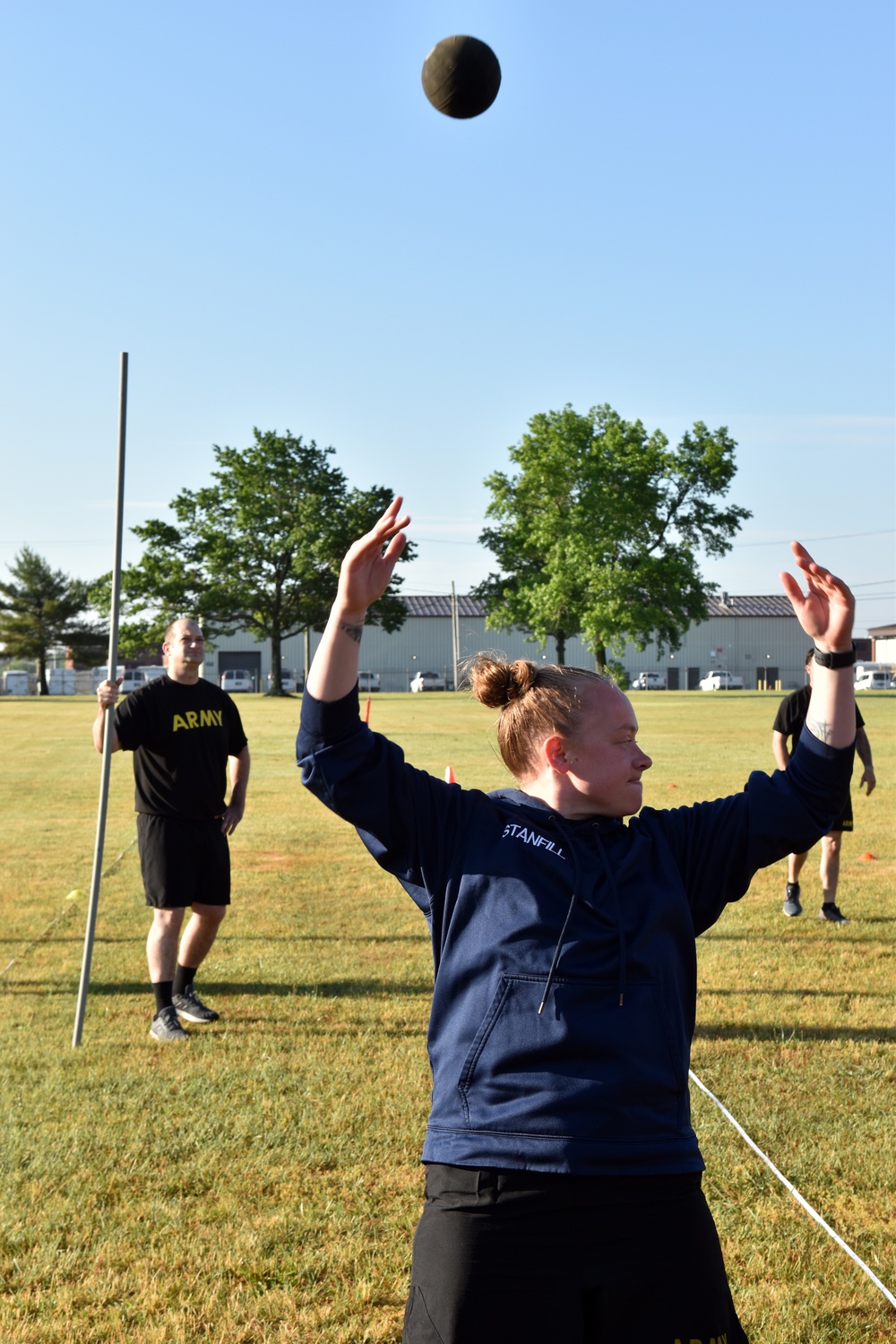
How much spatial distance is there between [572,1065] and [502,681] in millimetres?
856

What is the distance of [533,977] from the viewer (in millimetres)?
2285

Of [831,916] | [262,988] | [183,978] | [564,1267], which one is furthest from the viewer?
[831,916]

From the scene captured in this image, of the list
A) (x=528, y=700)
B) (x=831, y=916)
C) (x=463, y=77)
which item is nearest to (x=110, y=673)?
(x=463, y=77)

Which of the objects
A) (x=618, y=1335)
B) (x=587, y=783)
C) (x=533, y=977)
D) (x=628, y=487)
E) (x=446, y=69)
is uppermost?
(x=628, y=487)

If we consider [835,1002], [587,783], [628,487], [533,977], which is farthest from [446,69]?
[628,487]

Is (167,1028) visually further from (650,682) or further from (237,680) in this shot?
(650,682)

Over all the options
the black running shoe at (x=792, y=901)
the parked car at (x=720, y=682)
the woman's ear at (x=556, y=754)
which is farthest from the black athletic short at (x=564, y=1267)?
the parked car at (x=720, y=682)

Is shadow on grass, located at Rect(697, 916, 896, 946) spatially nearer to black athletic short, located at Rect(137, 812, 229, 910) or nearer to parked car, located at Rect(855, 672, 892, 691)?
black athletic short, located at Rect(137, 812, 229, 910)

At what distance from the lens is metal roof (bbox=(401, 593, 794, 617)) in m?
99.6

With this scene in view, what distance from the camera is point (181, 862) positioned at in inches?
265

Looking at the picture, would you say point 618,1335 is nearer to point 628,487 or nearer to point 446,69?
point 446,69

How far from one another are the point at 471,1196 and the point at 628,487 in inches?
2394

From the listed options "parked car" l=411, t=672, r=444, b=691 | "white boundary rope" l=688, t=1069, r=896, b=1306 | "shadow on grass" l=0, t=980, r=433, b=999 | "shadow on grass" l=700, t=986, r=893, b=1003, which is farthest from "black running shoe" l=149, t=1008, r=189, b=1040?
"parked car" l=411, t=672, r=444, b=691

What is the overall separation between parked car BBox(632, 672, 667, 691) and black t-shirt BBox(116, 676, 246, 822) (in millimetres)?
81543
